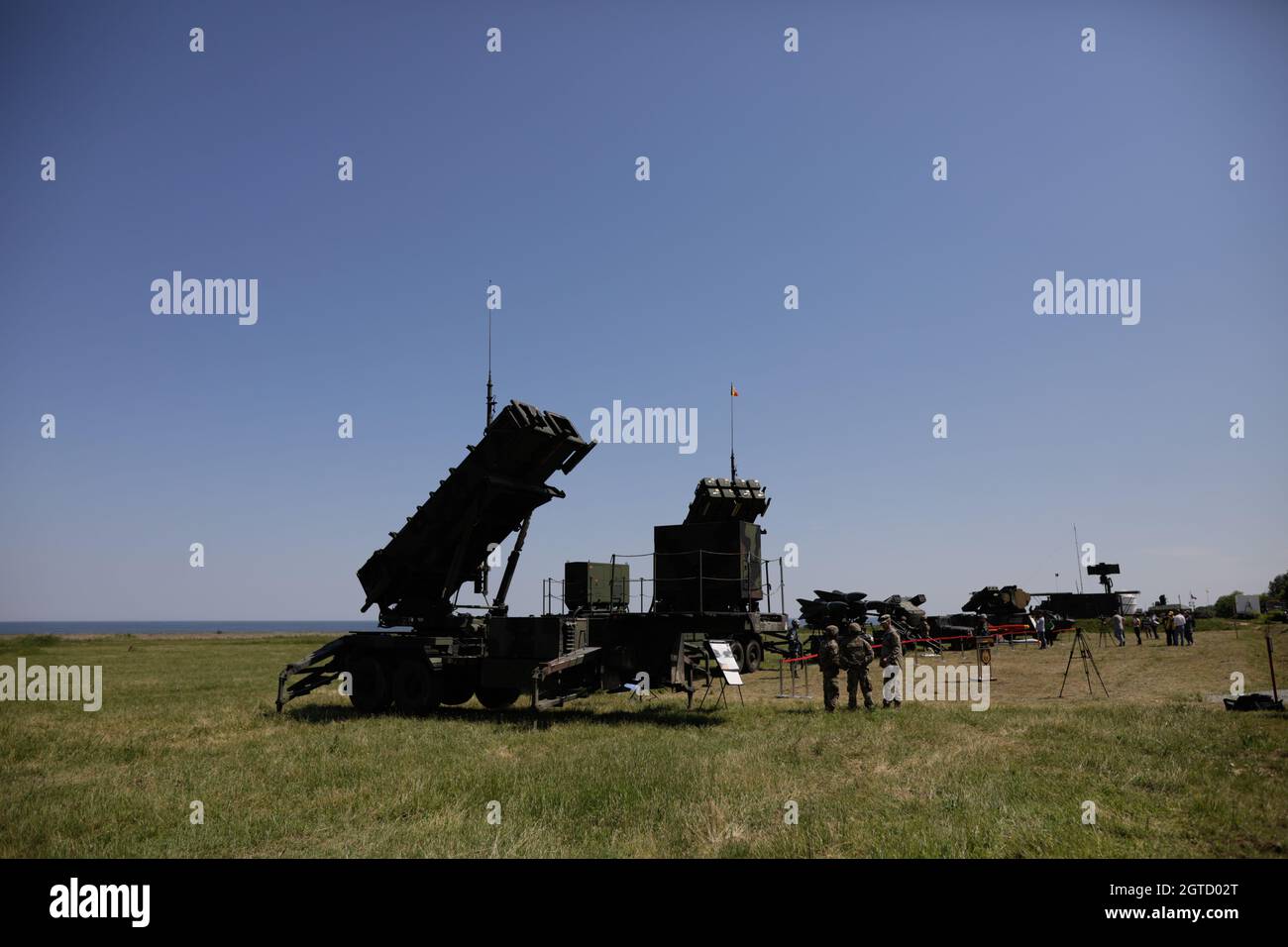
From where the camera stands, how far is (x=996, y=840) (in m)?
5.89

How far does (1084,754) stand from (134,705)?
57.2 feet

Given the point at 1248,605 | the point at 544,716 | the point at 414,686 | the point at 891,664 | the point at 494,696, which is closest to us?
the point at 544,716

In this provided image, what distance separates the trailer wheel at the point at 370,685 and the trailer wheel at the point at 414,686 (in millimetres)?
239

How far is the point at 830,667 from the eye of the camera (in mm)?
13812

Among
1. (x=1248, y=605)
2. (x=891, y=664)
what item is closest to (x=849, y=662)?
(x=891, y=664)

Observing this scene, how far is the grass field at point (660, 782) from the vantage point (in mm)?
6070

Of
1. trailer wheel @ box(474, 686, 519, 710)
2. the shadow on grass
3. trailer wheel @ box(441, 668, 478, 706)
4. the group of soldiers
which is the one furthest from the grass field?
trailer wheel @ box(474, 686, 519, 710)

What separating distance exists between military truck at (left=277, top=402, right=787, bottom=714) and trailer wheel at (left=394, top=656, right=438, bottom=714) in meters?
0.02

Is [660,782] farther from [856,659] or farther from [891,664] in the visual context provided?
[891,664]

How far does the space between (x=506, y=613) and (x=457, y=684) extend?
160cm

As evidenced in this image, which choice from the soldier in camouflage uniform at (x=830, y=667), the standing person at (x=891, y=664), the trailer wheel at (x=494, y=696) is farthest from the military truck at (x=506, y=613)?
the standing person at (x=891, y=664)

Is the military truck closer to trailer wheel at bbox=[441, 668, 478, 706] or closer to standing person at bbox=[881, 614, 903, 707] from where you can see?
trailer wheel at bbox=[441, 668, 478, 706]
